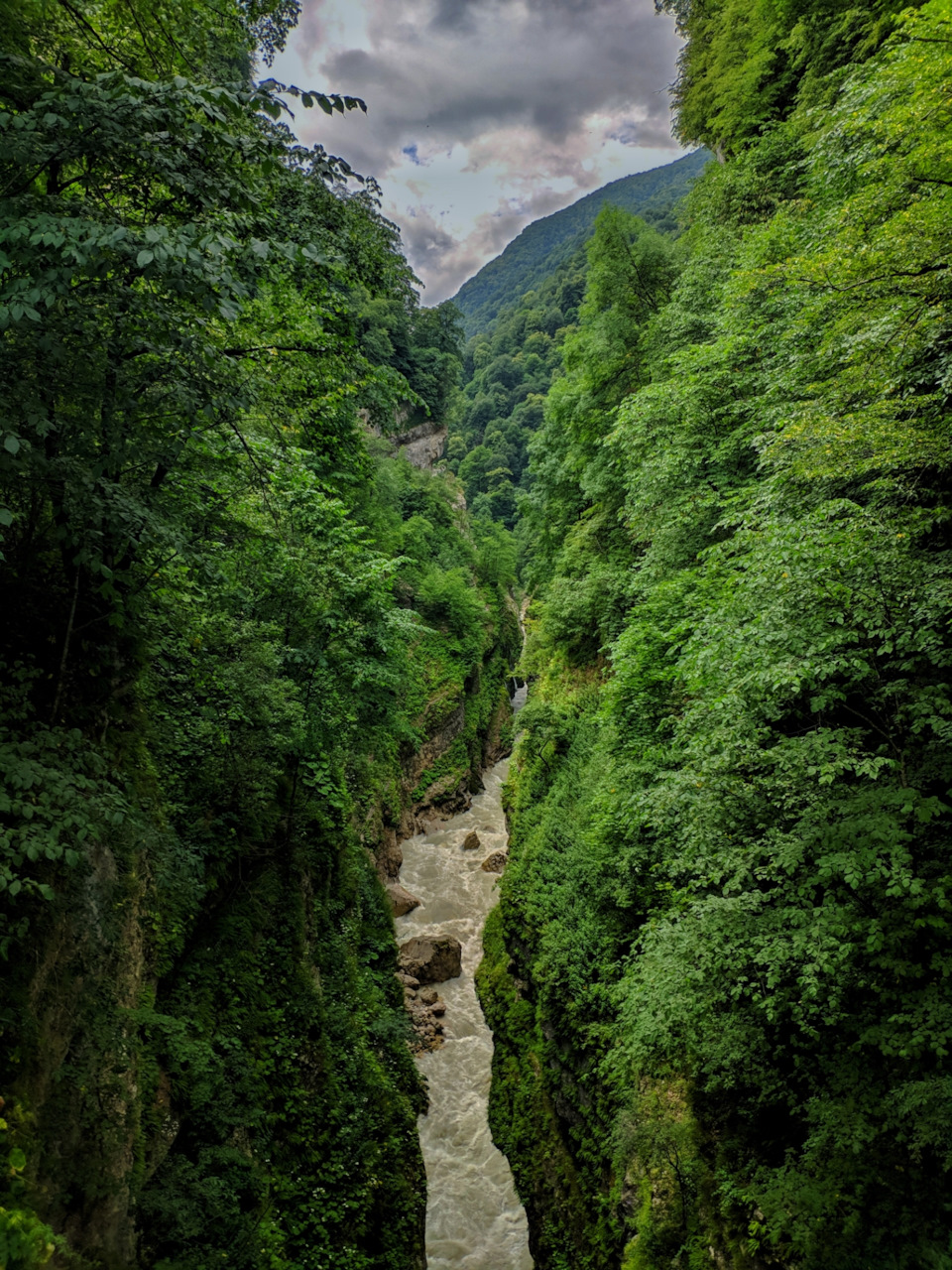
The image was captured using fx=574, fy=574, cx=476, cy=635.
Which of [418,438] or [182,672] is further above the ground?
[418,438]

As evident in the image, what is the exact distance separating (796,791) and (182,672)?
27.4 ft

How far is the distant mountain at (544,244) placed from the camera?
130 m

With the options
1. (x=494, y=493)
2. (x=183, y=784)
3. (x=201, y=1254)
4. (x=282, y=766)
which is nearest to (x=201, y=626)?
(x=183, y=784)

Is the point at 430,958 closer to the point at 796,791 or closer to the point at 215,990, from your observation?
the point at 215,990

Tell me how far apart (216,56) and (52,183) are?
4908 millimetres

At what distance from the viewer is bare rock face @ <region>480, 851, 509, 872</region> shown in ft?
68.7

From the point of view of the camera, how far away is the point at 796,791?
5891mm

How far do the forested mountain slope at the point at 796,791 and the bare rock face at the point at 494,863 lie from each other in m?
9.58

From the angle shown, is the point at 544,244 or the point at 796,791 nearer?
the point at 796,791

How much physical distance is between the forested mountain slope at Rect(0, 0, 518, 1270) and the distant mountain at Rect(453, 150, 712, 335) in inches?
Result: 5235

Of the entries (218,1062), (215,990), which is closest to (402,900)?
(215,990)

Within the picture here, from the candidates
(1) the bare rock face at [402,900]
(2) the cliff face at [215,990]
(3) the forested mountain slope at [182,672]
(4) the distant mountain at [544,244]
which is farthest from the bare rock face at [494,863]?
(4) the distant mountain at [544,244]

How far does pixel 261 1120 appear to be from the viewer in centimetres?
739

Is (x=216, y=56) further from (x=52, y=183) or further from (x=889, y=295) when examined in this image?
(x=889, y=295)
